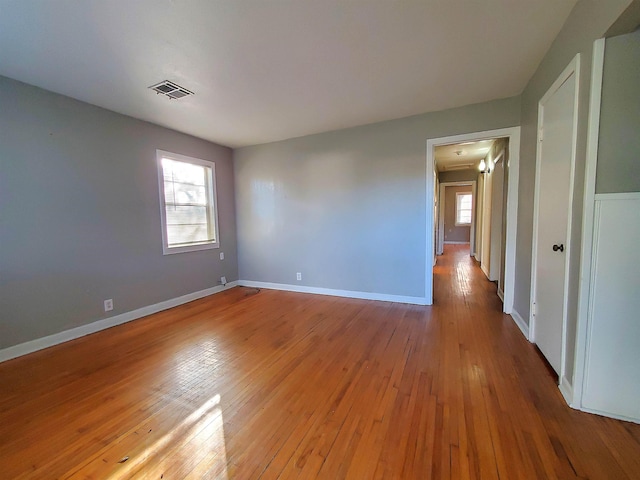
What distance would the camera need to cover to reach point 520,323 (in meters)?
2.66

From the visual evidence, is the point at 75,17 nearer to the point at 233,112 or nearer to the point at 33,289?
the point at 233,112

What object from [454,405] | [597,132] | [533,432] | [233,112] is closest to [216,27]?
[233,112]

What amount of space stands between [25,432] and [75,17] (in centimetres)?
253

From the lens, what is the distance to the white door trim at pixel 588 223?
1.38m

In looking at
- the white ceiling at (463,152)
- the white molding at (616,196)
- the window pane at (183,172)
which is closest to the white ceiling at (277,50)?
the window pane at (183,172)

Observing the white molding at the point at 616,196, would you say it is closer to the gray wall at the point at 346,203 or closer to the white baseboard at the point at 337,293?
the gray wall at the point at 346,203

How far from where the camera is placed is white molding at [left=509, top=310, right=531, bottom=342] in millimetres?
2463

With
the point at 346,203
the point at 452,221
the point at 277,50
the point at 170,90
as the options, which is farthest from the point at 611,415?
the point at 452,221

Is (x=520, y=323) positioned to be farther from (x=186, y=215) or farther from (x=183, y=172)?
(x=183, y=172)

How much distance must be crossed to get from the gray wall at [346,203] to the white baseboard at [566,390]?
1.80 m

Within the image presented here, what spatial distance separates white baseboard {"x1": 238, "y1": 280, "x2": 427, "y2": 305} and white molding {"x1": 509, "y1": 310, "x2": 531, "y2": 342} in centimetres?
96

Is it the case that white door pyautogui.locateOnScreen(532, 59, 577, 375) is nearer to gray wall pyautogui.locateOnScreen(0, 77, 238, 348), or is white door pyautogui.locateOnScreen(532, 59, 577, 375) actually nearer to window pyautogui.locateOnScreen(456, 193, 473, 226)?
gray wall pyautogui.locateOnScreen(0, 77, 238, 348)

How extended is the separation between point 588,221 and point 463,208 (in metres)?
10.0

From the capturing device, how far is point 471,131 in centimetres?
305
